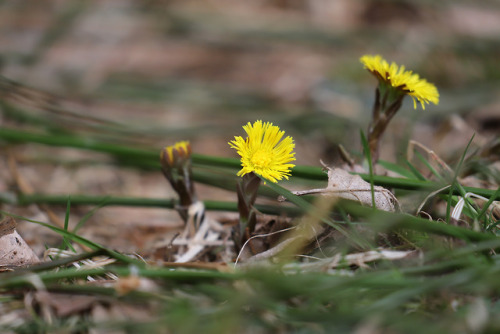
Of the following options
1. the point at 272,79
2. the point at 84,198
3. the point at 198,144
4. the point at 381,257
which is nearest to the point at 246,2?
the point at 272,79

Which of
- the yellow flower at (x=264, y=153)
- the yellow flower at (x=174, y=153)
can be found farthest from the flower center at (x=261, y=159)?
the yellow flower at (x=174, y=153)

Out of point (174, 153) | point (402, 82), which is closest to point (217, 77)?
point (174, 153)

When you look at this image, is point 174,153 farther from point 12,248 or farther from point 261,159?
point 12,248

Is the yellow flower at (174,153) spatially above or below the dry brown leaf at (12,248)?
above

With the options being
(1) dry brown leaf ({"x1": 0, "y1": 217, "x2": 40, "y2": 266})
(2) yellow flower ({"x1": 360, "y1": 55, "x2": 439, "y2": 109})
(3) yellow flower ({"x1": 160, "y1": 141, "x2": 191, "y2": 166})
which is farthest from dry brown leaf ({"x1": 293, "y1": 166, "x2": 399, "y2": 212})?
(1) dry brown leaf ({"x1": 0, "y1": 217, "x2": 40, "y2": 266})

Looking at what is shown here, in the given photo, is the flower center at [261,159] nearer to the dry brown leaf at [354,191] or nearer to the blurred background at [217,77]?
the dry brown leaf at [354,191]

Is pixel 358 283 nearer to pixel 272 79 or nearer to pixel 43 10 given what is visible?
pixel 272 79
